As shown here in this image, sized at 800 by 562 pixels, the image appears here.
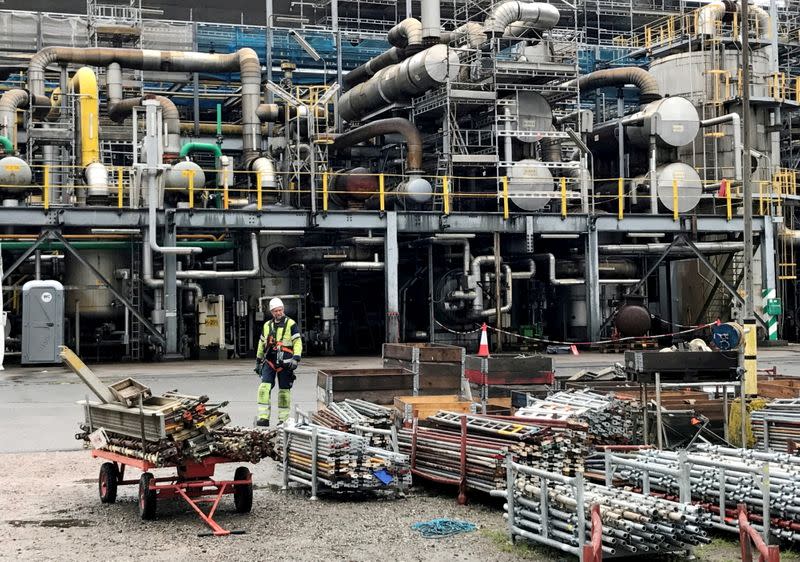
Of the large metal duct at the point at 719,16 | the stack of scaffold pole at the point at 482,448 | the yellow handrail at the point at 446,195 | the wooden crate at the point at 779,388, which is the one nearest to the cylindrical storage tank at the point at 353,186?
the yellow handrail at the point at 446,195

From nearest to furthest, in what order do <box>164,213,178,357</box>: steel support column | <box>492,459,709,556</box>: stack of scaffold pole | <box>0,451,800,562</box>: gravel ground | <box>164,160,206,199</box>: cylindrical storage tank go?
<box>492,459,709,556</box>: stack of scaffold pole → <box>0,451,800,562</box>: gravel ground → <box>164,213,178,357</box>: steel support column → <box>164,160,206,199</box>: cylindrical storage tank

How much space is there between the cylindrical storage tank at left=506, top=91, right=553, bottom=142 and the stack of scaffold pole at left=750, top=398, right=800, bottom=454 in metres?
18.7

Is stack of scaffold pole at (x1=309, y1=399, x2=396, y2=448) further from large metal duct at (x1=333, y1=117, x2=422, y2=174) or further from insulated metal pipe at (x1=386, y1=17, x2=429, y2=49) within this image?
insulated metal pipe at (x1=386, y1=17, x2=429, y2=49)

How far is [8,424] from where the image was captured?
1556 centimetres

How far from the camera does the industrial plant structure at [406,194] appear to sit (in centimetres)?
2819

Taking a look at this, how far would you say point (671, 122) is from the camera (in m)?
32.2

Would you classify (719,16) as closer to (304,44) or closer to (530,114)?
(530,114)

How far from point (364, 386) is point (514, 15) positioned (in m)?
18.6

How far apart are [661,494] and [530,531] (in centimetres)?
130

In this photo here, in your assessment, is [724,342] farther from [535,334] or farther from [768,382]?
[535,334]

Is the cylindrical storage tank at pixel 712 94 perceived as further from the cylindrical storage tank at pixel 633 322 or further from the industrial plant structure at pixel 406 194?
the cylindrical storage tank at pixel 633 322

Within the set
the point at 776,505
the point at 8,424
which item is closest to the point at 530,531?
the point at 776,505

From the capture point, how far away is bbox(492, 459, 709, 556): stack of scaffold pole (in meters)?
7.92

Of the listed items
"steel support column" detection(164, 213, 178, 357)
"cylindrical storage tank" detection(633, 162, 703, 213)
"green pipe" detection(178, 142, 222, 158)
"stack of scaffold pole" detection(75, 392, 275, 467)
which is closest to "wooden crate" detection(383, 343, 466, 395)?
"stack of scaffold pole" detection(75, 392, 275, 467)
